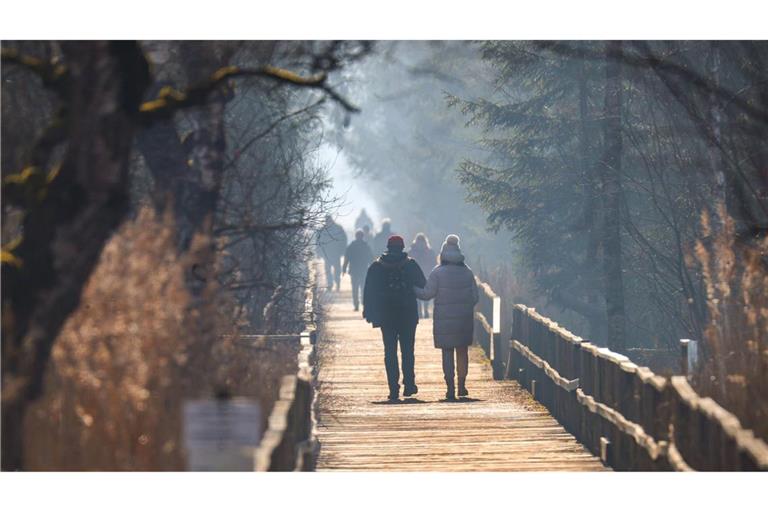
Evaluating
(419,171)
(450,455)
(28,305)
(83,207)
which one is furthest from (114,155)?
(419,171)

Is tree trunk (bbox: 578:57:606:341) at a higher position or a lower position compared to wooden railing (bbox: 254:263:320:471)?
higher

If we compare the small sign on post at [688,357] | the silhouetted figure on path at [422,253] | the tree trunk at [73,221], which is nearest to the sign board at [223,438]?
the tree trunk at [73,221]

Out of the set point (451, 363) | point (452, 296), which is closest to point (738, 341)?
point (452, 296)

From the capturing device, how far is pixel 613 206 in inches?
811

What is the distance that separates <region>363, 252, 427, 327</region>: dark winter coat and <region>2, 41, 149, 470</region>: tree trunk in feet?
25.7

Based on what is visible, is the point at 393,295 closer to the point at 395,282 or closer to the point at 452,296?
the point at 395,282

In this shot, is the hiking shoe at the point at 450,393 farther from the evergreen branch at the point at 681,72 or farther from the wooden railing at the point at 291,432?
the wooden railing at the point at 291,432

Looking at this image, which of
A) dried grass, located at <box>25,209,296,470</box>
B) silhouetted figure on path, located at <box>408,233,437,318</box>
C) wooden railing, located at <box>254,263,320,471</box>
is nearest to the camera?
wooden railing, located at <box>254,263,320,471</box>

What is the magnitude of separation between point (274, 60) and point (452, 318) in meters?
5.02

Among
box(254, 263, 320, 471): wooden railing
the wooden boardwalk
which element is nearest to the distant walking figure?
the wooden boardwalk

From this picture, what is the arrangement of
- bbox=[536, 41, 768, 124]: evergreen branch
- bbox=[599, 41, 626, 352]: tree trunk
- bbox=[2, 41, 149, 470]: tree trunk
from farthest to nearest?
1. bbox=[599, 41, 626, 352]: tree trunk
2. bbox=[536, 41, 768, 124]: evergreen branch
3. bbox=[2, 41, 149, 470]: tree trunk

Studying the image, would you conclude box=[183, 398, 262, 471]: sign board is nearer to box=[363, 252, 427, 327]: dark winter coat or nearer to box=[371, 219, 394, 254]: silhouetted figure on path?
box=[363, 252, 427, 327]: dark winter coat

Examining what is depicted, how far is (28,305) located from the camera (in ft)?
27.6

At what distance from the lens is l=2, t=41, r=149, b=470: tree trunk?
27.3 ft
